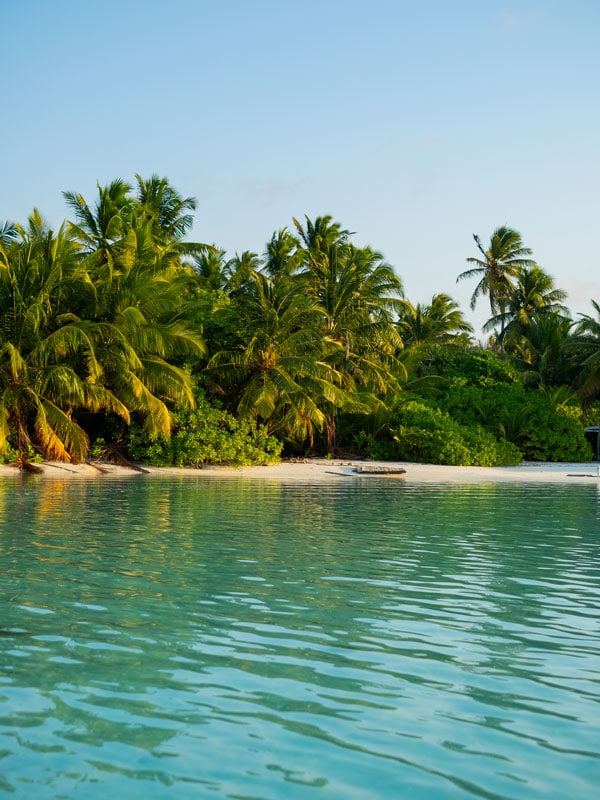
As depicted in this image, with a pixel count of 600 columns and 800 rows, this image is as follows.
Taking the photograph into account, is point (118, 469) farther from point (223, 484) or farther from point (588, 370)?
point (588, 370)

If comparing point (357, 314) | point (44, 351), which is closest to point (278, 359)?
point (357, 314)

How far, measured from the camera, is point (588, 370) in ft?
132

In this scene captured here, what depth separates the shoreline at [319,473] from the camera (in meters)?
23.7

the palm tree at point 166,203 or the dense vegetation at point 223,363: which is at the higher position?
the palm tree at point 166,203

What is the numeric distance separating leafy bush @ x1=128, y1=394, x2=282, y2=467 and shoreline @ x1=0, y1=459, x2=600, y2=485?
1.18 ft

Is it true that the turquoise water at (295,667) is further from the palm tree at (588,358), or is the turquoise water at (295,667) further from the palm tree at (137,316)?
the palm tree at (588,358)

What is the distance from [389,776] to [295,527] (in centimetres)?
869

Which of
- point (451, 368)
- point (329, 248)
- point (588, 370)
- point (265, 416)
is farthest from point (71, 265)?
point (588, 370)

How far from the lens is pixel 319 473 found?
2662 cm

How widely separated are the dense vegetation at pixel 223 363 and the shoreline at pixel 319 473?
0.55 metres

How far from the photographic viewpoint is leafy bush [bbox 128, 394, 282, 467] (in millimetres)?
Answer: 26312

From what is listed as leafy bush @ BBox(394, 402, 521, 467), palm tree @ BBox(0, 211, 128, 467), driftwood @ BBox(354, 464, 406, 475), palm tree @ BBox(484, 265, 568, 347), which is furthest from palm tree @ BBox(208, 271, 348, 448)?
palm tree @ BBox(484, 265, 568, 347)

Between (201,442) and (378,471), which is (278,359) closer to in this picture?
(201,442)

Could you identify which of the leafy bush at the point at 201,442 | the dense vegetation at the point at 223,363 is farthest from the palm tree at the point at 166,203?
the leafy bush at the point at 201,442
